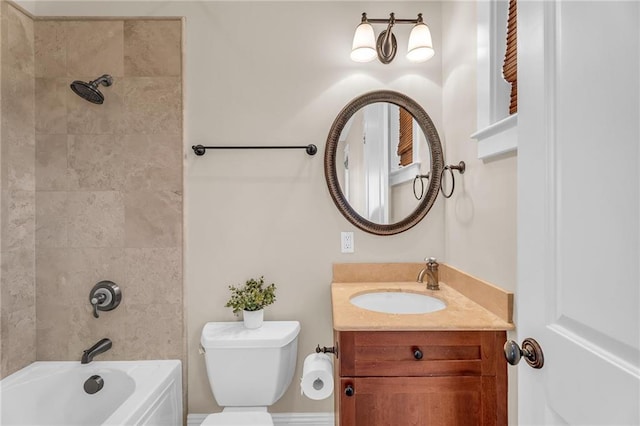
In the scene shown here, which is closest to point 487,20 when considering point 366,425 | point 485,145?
point 485,145

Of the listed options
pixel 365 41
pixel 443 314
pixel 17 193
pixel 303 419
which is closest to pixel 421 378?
pixel 443 314

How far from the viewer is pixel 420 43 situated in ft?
5.52

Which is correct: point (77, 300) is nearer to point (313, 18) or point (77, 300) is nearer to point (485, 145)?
point (313, 18)

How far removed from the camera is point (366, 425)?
116cm

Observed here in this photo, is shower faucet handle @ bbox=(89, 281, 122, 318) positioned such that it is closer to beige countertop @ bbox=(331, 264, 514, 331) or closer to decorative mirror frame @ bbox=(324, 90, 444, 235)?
beige countertop @ bbox=(331, 264, 514, 331)

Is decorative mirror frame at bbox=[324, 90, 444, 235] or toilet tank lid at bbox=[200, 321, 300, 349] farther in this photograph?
decorative mirror frame at bbox=[324, 90, 444, 235]

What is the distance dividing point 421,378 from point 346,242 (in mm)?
833

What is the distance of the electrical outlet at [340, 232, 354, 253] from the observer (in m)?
1.87

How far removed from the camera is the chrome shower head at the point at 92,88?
1.60 meters

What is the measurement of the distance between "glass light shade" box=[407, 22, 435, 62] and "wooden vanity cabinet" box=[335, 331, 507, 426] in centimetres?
131

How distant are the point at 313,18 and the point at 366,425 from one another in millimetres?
1919

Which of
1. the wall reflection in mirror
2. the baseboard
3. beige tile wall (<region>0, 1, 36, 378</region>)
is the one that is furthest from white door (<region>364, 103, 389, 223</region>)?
beige tile wall (<region>0, 1, 36, 378</region>)

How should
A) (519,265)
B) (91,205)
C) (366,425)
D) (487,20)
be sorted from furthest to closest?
(91,205) < (487,20) < (366,425) < (519,265)

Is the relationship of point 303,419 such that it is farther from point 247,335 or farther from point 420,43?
point 420,43
